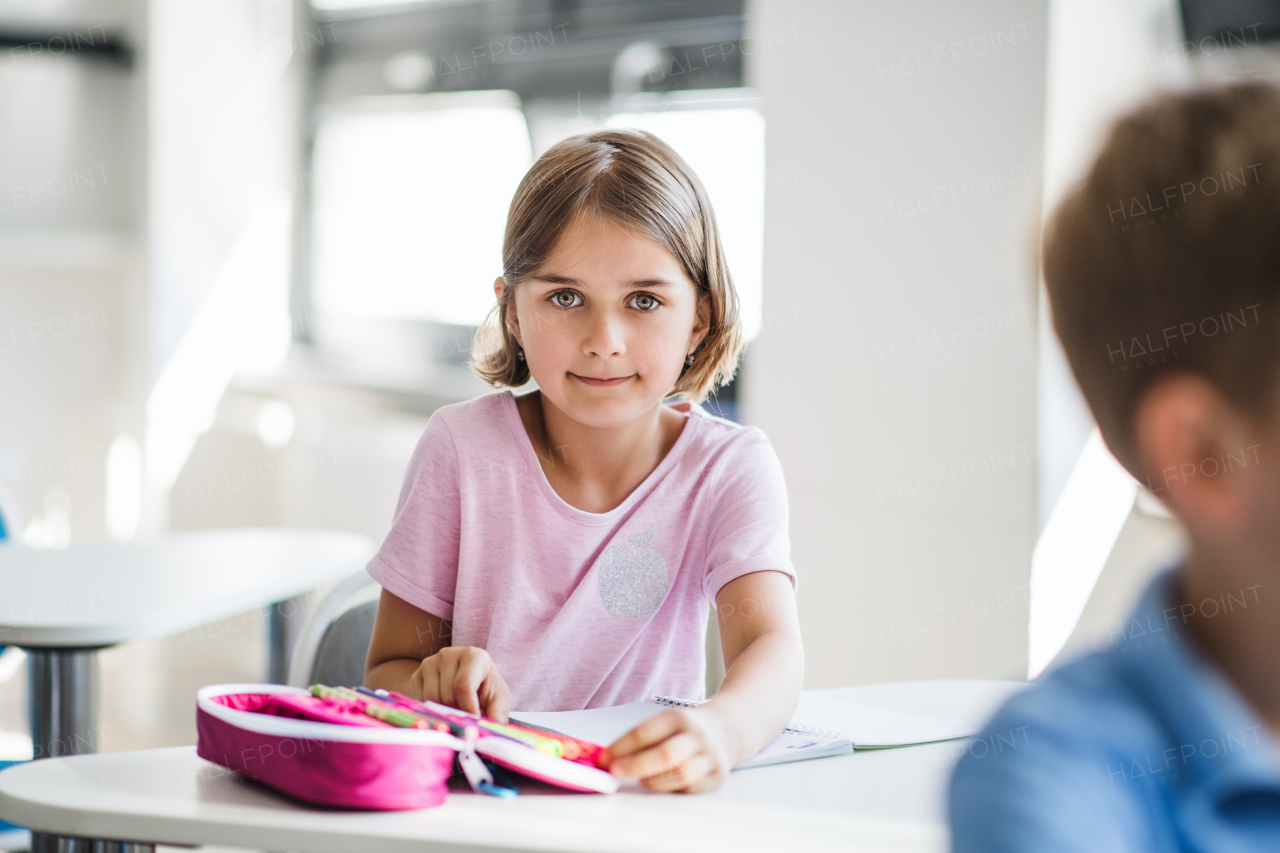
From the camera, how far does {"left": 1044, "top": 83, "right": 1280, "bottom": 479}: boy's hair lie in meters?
0.40

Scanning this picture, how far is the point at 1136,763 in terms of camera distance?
44 cm

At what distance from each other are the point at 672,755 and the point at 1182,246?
0.59m

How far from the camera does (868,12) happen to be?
2.01 metres

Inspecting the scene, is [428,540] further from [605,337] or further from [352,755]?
[352,755]

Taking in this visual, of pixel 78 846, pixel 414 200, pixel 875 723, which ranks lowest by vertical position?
pixel 78 846

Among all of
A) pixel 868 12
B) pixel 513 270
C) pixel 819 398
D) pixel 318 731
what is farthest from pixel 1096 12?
pixel 318 731

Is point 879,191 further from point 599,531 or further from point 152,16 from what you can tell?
point 152,16

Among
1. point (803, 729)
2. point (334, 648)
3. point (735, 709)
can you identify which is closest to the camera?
point (735, 709)

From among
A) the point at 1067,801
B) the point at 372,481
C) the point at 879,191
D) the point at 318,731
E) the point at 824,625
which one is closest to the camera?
the point at 1067,801

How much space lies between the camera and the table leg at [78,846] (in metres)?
1.07

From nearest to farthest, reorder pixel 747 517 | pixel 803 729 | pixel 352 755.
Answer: pixel 352 755
pixel 803 729
pixel 747 517

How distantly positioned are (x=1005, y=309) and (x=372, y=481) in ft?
5.89

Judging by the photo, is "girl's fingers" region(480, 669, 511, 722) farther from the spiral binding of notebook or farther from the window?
the window

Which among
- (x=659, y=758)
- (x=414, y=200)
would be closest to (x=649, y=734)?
(x=659, y=758)
